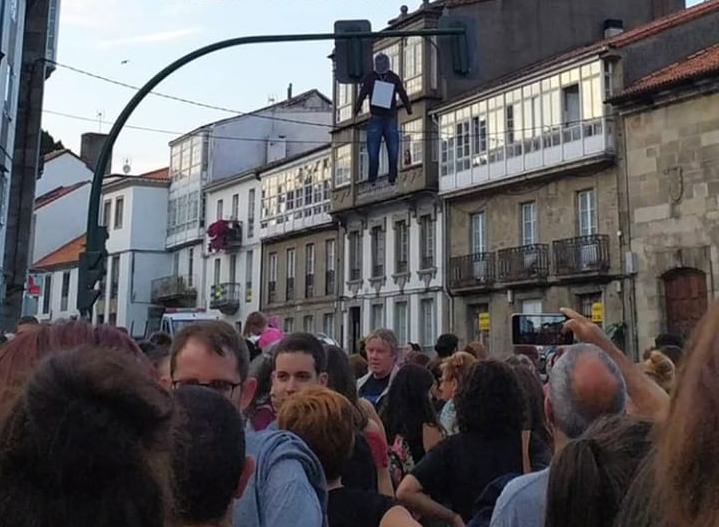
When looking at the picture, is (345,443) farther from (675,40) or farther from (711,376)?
(675,40)

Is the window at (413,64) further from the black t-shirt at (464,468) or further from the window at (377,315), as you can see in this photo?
the black t-shirt at (464,468)

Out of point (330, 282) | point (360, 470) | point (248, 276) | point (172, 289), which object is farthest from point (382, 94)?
point (172, 289)

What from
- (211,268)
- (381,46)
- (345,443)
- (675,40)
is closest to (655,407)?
(345,443)

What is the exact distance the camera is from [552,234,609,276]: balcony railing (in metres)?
28.8

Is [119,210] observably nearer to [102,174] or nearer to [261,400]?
[102,174]

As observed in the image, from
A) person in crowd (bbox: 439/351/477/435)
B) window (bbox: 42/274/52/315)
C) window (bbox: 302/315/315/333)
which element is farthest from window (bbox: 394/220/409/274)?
window (bbox: 42/274/52/315)

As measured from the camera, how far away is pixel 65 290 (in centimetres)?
6038

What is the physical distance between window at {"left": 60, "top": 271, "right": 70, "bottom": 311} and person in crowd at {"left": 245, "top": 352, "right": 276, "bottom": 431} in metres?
56.7

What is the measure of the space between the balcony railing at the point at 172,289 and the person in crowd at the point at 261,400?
46.0 m

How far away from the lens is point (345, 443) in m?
3.80

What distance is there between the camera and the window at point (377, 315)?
38250mm

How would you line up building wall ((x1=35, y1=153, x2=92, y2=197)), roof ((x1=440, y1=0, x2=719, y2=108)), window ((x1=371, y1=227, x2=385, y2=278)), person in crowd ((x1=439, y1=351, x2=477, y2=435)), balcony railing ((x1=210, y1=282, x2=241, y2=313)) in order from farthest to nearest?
1. building wall ((x1=35, y1=153, x2=92, y2=197))
2. balcony railing ((x1=210, y1=282, x2=241, y2=313))
3. window ((x1=371, y1=227, x2=385, y2=278))
4. roof ((x1=440, y1=0, x2=719, y2=108))
5. person in crowd ((x1=439, y1=351, x2=477, y2=435))

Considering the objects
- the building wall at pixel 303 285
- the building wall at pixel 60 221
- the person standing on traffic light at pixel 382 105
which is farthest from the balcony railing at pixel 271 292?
the person standing on traffic light at pixel 382 105

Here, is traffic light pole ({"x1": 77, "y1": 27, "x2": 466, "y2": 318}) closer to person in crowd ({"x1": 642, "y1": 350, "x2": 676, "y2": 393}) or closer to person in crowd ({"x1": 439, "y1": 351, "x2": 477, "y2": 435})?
person in crowd ({"x1": 439, "y1": 351, "x2": 477, "y2": 435})
